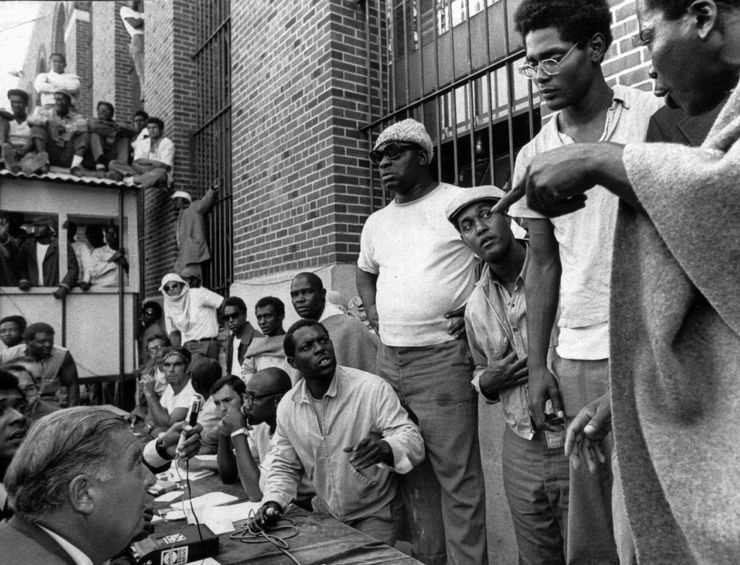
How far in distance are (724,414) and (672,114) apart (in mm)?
718

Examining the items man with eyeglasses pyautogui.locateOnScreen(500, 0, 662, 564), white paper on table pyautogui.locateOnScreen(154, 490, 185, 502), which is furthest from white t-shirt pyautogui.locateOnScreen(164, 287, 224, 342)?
man with eyeglasses pyautogui.locateOnScreen(500, 0, 662, 564)

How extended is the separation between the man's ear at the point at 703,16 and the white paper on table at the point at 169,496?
2.78 metres

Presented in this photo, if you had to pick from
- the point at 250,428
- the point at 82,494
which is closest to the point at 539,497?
the point at 82,494

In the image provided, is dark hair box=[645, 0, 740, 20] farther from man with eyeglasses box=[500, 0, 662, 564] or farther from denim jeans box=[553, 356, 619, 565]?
denim jeans box=[553, 356, 619, 565]

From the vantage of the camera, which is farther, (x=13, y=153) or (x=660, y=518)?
(x=13, y=153)

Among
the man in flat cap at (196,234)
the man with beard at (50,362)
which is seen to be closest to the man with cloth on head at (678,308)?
the man with beard at (50,362)

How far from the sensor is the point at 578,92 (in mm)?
1769

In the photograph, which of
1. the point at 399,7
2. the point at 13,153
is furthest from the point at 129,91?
the point at 399,7

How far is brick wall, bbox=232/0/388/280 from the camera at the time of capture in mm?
4781

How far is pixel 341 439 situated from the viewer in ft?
8.86

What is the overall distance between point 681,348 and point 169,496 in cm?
272

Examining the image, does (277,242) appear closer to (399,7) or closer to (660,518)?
(399,7)

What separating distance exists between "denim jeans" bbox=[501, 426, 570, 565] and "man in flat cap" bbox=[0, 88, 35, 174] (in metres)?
7.79

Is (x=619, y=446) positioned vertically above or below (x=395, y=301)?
below
